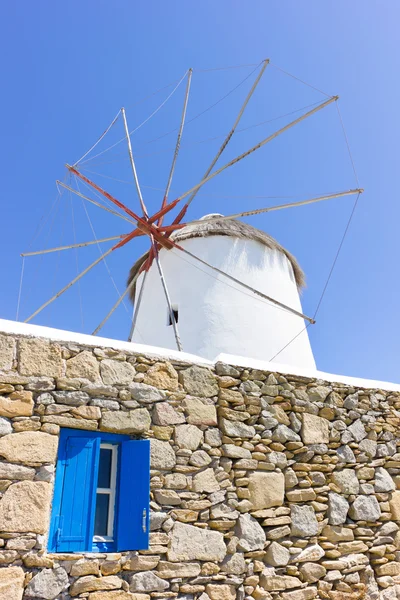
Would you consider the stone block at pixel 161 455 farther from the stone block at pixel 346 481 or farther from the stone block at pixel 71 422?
the stone block at pixel 346 481

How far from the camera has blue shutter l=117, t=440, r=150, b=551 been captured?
3.46 metres

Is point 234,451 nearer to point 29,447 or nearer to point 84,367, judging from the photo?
point 84,367

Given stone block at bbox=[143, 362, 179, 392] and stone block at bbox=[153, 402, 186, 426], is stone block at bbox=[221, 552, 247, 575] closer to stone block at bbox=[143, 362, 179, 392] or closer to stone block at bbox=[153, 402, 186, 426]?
stone block at bbox=[153, 402, 186, 426]

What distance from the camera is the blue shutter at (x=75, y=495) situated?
10.9ft

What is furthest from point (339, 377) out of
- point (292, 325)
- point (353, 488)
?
point (292, 325)

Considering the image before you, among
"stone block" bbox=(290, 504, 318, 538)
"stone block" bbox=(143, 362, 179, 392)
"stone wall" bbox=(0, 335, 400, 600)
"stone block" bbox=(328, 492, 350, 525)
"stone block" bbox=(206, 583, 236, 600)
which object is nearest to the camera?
"stone wall" bbox=(0, 335, 400, 600)

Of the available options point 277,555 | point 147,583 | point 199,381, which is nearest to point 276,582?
point 277,555

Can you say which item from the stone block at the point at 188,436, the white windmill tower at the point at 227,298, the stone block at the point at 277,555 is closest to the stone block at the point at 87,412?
the stone block at the point at 188,436

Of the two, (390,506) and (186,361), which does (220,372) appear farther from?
(390,506)

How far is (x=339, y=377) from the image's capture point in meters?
4.98

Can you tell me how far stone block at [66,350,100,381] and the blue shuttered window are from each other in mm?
396

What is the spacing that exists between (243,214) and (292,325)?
2.28 meters

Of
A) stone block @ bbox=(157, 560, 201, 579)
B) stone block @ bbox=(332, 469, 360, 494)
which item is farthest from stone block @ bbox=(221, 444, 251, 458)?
stone block @ bbox=(332, 469, 360, 494)

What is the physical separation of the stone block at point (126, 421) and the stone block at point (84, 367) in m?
0.30
